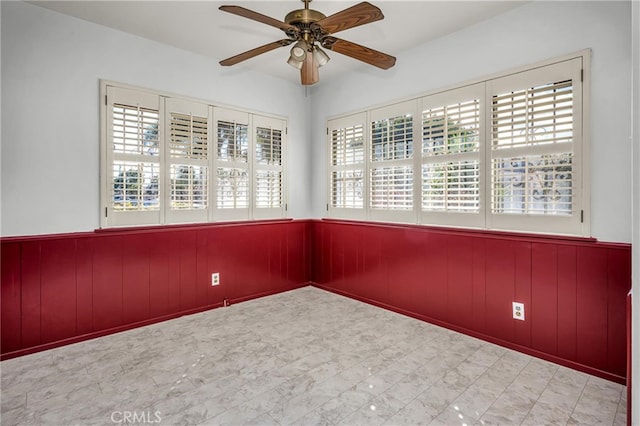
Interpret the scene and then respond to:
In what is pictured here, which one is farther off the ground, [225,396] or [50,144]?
[50,144]

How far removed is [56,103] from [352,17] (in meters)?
2.45

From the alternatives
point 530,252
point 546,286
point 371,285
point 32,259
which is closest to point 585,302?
point 546,286

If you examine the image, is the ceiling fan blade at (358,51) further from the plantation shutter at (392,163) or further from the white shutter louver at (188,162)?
the white shutter louver at (188,162)

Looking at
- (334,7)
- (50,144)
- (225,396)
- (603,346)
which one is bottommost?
(225,396)

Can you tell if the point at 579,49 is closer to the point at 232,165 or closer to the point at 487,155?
the point at 487,155

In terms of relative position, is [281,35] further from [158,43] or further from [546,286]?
[546,286]

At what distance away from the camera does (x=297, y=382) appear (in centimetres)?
212

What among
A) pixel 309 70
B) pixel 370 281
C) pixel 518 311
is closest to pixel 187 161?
pixel 309 70

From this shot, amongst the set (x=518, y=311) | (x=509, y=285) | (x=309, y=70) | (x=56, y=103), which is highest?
(x=309, y=70)

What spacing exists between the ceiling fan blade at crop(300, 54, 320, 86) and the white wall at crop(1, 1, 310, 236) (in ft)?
5.42

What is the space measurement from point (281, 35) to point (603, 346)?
137 inches

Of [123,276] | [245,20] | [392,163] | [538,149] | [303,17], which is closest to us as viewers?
[303,17]

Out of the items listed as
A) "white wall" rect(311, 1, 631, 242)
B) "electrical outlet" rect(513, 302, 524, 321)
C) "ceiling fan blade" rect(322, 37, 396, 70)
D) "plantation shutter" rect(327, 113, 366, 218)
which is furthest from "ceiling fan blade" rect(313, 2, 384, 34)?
"electrical outlet" rect(513, 302, 524, 321)

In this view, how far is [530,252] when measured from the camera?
2.52 meters
